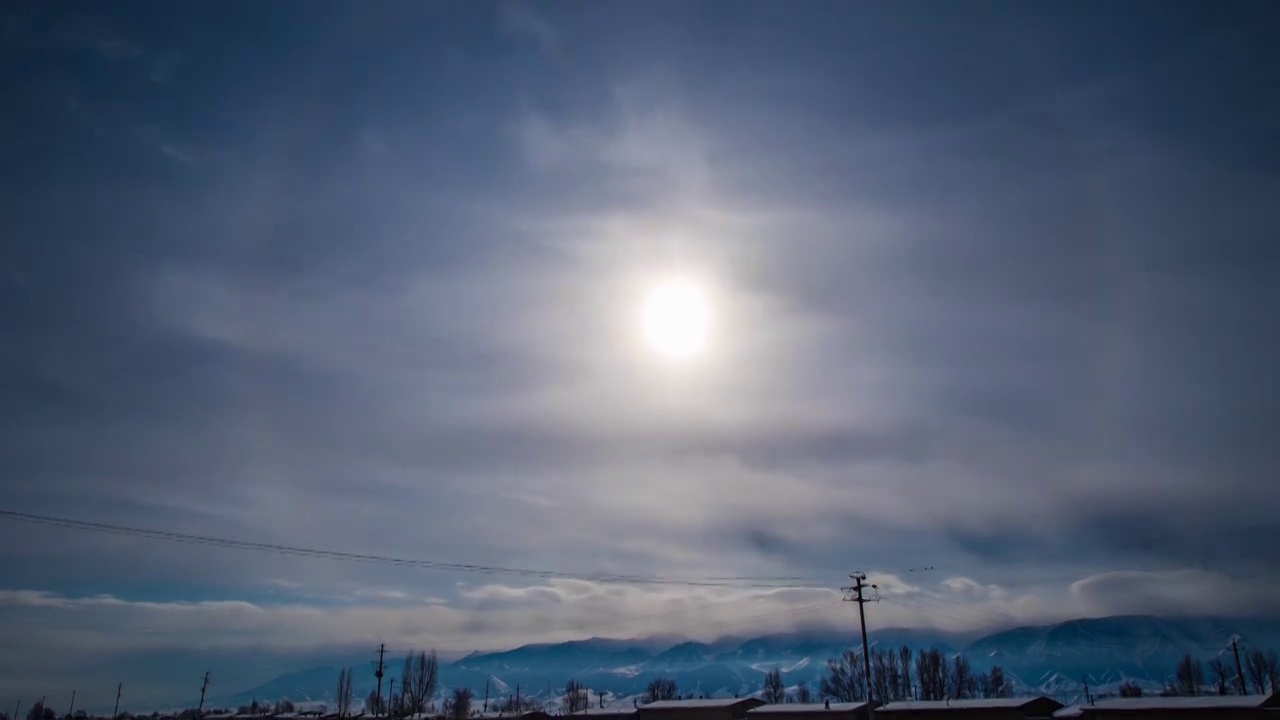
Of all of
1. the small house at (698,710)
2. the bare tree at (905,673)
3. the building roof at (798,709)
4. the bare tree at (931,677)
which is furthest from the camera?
the bare tree at (905,673)

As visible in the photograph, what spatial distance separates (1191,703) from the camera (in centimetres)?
6394

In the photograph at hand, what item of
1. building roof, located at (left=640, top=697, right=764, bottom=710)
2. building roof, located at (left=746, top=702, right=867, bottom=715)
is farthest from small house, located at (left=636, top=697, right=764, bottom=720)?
building roof, located at (left=746, top=702, right=867, bottom=715)

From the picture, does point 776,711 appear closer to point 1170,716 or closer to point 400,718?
point 1170,716

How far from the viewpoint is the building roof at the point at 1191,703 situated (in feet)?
202

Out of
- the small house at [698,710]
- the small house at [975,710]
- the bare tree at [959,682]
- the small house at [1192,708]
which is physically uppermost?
the small house at [1192,708]

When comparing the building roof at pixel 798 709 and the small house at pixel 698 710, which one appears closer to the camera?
the building roof at pixel 798 709

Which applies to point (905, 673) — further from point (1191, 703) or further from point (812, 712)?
point (1191, 703)

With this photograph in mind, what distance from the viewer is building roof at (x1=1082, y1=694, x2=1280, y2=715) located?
202ft

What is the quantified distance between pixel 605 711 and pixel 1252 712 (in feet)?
221

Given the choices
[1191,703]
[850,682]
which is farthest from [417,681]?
[1191,703]

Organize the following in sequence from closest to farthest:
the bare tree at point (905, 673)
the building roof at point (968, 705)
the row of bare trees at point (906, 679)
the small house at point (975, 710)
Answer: the small house at point (975, 710), the building roof at point (968, 705), the row of bare trees at point (906, 679), the bare tree at point (905, 673)

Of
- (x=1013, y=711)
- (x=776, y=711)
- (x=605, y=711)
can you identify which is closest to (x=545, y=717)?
(x=605, y=711)

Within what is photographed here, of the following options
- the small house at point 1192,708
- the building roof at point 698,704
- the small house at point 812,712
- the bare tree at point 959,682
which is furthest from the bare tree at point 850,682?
the small house at point 1192,708

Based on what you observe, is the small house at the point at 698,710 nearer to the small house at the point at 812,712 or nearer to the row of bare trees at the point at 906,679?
the small house at the point at 812,712
